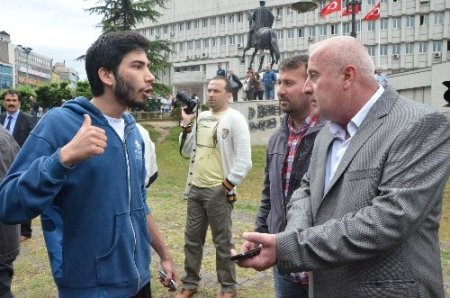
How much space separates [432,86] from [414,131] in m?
23.6

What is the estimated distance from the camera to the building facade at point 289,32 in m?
58.9

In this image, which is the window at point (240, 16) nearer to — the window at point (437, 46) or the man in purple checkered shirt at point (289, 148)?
the window at point (437, 46)

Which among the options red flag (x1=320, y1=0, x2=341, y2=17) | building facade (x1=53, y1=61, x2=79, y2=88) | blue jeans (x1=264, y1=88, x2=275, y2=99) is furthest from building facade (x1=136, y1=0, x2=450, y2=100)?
building facade (x1=53, y1=61, x2=79, y2=88)

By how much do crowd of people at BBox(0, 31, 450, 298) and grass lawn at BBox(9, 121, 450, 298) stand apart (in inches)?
86.7

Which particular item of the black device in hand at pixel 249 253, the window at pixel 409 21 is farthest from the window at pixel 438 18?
the black device in hand at pixel 249 253

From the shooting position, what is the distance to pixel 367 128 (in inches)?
79.7

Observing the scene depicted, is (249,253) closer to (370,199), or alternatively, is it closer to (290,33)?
(370,199)

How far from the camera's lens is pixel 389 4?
61469mm

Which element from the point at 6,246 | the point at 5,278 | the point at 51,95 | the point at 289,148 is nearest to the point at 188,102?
the point at 289,148

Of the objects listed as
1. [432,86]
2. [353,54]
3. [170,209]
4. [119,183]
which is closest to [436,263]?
[353,54]

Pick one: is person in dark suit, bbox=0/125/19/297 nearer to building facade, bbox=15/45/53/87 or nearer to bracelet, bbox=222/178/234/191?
bracelet, bbox=222/178/234/191

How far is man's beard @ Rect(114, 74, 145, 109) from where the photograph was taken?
2.58 meters

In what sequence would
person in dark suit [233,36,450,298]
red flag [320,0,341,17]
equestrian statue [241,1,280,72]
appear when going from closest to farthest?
person in dark suit [233,36,450,298]
equestrian statue [241,1,280,72]
red flag [320,0,341,17]

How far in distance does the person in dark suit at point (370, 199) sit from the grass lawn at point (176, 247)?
136 inches
